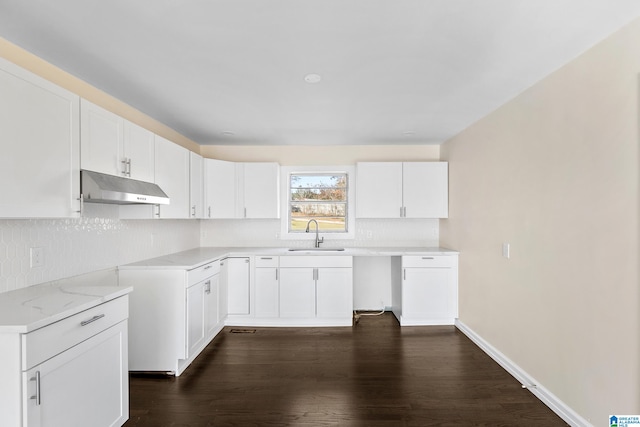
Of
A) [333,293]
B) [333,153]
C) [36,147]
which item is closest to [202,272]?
[333,293]

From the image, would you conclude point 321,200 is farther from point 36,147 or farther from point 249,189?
point 36,147

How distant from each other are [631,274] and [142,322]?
11.4 ft

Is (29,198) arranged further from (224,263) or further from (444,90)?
A: (444,90)

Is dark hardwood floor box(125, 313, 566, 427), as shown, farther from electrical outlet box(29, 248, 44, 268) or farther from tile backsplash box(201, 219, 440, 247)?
tile backsplash box(201, 219, 440, 247)

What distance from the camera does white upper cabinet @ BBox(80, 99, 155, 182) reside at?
2045 millimetres

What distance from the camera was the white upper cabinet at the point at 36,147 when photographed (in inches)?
60.4

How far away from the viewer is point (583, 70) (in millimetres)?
1998

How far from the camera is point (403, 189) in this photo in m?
4.32

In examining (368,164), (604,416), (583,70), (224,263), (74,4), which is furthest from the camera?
(368,164)

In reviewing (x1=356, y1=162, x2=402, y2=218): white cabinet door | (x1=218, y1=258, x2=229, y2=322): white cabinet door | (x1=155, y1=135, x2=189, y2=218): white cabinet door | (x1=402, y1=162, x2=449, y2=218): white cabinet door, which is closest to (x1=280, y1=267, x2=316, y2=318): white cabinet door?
(x1=218, y1=258, x2=229, y2=322): white cabinet door

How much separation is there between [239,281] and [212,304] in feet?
1.88

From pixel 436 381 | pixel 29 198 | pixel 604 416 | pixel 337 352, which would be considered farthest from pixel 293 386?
pixel 29 198

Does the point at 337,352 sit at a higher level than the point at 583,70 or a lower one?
lower

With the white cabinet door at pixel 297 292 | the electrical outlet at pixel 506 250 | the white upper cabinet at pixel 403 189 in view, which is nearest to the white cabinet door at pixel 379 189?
the white upper cabinet at pixel 403 189
